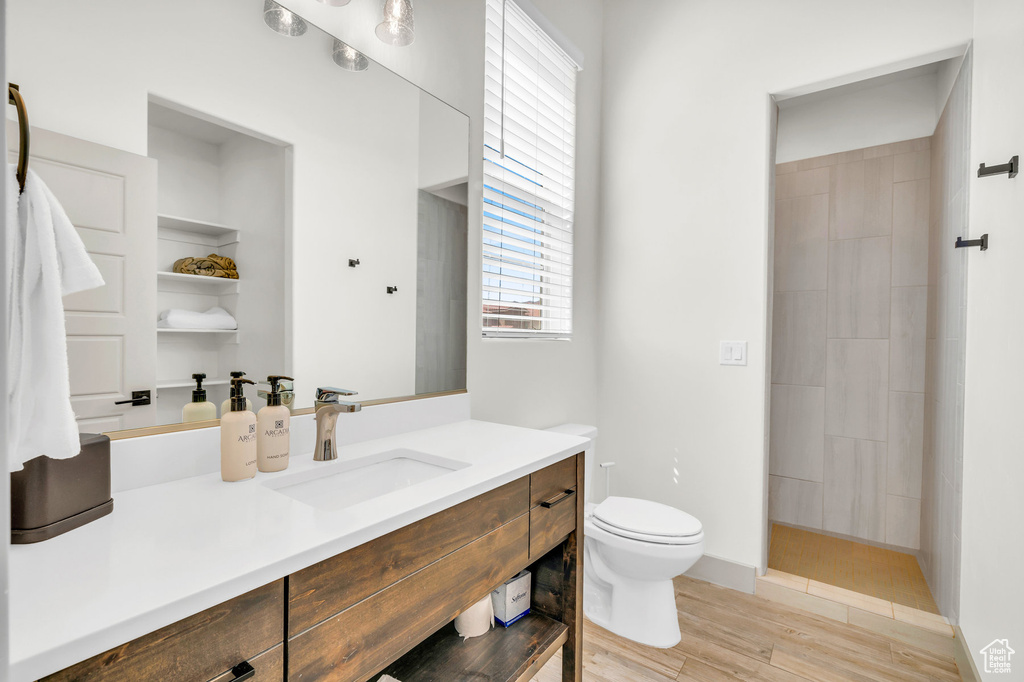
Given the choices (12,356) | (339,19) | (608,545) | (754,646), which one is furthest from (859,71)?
(12,356)

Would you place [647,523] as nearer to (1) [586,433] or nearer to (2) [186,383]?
(1) [586,433]

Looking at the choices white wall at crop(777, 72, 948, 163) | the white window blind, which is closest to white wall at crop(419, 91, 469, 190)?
the white window blind

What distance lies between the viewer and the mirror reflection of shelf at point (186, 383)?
1.00m

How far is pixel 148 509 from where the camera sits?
32.2 inches

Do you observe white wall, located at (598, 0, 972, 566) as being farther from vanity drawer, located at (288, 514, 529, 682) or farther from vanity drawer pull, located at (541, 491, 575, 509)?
vanity drawer, located at (288, 514, 529, 682)

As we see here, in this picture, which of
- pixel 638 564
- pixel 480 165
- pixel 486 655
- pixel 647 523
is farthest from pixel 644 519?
pixel 480 165

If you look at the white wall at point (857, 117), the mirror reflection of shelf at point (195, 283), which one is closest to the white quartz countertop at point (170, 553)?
the mirror reflection of shelf at point (195, 283)

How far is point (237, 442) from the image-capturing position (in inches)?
37.8

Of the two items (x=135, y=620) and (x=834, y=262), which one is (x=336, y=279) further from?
(x=834, y=262)

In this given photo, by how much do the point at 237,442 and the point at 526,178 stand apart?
1.58 meters

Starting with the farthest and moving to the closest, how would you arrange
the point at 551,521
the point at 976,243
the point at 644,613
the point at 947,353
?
the point at 947,353
the point at 644,613
the point at 976,243
the point at 551,521

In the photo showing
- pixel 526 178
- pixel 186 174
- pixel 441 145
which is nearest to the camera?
pixel 186 174

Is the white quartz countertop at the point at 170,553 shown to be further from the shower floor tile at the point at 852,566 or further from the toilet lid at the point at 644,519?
the shower floor tile at the point at 852,566

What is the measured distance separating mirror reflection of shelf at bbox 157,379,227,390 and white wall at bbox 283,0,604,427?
884 mm
